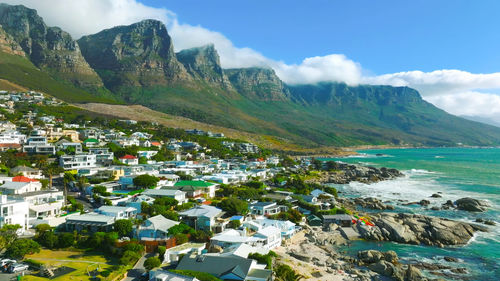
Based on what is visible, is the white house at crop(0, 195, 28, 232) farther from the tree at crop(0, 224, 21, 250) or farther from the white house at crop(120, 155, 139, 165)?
the white house at crop(120, 155, 139, 165)

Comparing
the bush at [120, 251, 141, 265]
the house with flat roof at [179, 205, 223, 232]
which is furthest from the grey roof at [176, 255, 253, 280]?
the house with flat roof at [179, 205, 223, 232]

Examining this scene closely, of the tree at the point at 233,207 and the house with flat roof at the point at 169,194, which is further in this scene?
the house with flat roof at the point at 169,194

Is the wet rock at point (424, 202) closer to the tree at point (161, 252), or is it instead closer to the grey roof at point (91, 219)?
the tree at point (161, 252)

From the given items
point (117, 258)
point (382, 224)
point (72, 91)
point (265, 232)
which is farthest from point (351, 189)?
point (72, 91)

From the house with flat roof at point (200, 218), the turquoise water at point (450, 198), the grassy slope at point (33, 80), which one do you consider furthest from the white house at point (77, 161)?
the grassy slope at point (33, 80)

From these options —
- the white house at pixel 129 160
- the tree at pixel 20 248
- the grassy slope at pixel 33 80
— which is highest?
the grassy slope at pixel 33 80

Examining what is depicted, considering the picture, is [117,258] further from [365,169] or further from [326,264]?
[365,169]

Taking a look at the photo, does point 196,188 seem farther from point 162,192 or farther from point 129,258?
point 129,258

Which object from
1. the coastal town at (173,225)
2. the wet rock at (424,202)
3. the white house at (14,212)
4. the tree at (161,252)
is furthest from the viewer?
the wet rock at (424,202)

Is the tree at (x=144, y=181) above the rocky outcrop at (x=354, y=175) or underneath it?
above
